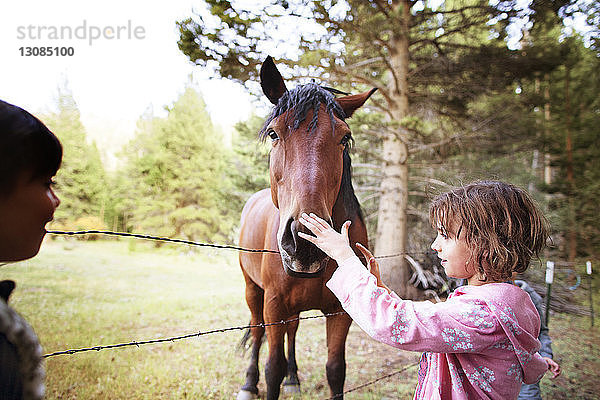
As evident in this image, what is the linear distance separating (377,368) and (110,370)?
3286 millimetres

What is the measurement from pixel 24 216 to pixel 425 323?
3.70 feet

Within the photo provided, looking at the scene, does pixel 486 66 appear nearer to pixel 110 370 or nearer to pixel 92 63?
pixel 110 370

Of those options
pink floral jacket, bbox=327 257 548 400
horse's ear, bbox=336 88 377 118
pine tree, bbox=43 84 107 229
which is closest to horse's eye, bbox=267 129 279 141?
horse's ear, bbox=336 88 377 118

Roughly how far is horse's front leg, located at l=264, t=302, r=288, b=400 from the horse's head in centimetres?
65

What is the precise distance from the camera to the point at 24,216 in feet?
2.47

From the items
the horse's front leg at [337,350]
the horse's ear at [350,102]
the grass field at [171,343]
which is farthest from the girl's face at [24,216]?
the grass field at [171,343]

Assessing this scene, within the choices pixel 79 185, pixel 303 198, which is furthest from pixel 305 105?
pixel 79 185

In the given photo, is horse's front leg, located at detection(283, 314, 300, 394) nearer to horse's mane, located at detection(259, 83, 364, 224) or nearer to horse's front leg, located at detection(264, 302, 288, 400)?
horse's front leg, located at detection(264, 302, 288, 400)

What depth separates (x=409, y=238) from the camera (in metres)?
7.75

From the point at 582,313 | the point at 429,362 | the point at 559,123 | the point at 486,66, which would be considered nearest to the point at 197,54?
the point at 429,362

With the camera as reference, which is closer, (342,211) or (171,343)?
(342,211)

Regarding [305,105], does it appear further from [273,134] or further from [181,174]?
[181,174]

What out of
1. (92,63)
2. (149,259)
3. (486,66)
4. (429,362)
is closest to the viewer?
(429,362)

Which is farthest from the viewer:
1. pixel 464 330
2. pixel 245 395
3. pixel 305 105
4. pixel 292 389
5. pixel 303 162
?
pixel 292 389
